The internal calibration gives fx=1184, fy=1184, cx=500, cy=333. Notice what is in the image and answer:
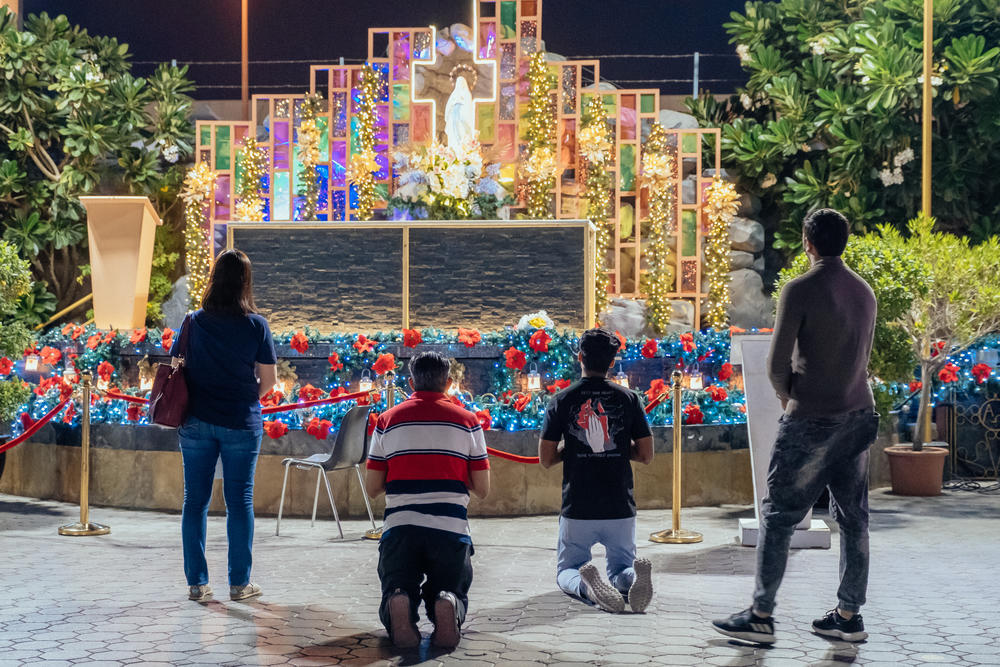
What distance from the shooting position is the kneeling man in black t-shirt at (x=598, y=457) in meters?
5.39

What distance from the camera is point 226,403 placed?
5762 millimetres

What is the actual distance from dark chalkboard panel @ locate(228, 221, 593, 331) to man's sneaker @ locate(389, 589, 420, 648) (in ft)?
26.3

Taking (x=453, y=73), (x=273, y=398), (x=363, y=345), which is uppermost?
(x=453, y=73)

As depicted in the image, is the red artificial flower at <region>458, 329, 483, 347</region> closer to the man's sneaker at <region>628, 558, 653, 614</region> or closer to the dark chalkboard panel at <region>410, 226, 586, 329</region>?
the dark chalkboard panel at <region>410, 226, 586, 329</region>

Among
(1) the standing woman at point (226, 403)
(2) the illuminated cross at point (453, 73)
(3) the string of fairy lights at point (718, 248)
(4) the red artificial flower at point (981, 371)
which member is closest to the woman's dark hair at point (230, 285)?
(1) the standing woman at point (226, 403)

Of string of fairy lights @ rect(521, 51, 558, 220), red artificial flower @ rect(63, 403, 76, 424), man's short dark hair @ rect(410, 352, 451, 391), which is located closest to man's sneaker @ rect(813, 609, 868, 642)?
man's short dark hair @ rect(410, 352, 451, 391)

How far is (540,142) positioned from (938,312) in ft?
26.8

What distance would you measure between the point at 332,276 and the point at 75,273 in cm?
977

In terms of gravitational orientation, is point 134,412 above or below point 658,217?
below

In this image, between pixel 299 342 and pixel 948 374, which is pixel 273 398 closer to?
pixel 299 342

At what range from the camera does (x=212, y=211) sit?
18.6 m

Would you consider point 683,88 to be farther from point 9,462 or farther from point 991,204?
point 9,462

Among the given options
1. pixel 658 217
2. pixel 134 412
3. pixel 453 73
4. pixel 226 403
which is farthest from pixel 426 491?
pixel 453 73

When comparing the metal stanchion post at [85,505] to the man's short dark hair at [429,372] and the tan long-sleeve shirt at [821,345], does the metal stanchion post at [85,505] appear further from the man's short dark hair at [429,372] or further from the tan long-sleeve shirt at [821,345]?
the tan long-sleeve shirt at [821,345]
